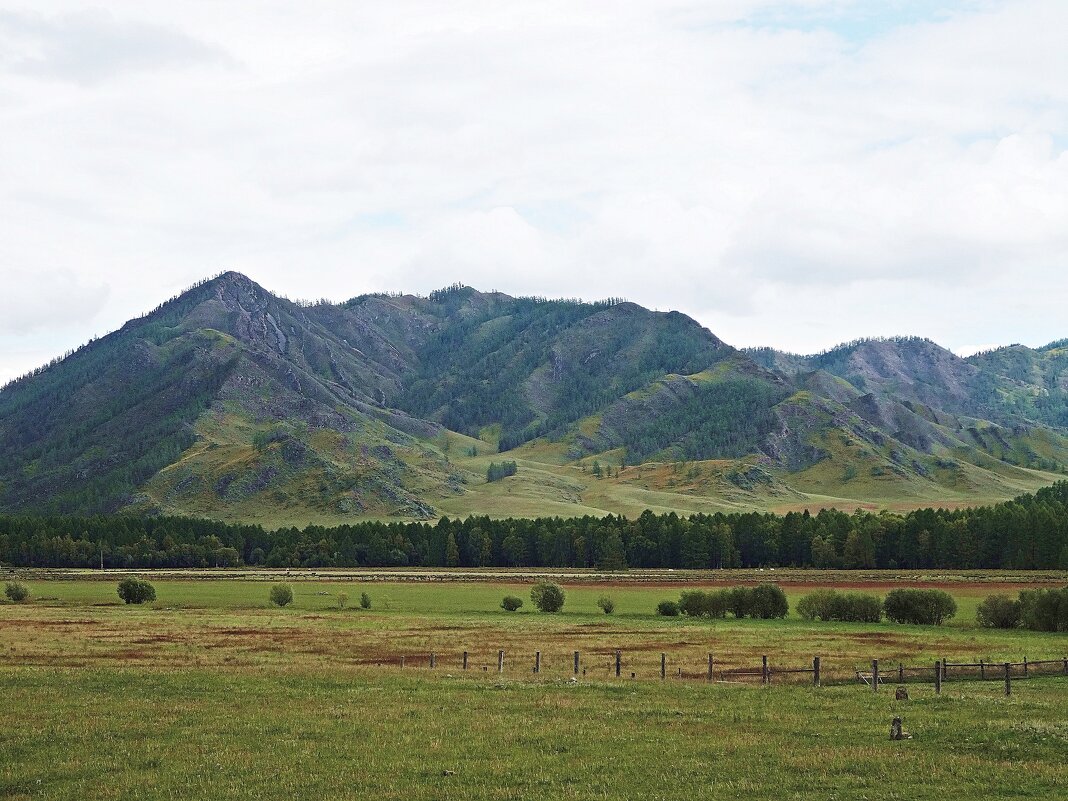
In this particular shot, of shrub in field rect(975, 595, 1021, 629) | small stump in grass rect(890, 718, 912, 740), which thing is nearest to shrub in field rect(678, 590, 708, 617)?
shrub in field rect(975, 595, 1021, 629)

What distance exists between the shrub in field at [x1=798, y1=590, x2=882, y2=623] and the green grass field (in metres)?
22.3

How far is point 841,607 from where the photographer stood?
330 ft

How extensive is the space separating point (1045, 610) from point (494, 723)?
66977 mm

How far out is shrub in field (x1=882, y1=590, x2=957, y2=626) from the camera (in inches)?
3755

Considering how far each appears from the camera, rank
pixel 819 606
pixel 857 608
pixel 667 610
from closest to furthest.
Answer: pixel 857 608 → pixel 819 606 → pixel 667 610

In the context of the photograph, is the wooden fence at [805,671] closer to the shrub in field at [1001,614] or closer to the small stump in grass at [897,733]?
the small stump in grass at [897,733]

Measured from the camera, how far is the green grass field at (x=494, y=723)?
2775cm

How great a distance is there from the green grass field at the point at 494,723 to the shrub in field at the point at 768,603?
28888 mm

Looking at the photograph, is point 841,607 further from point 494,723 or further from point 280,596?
point 494,723

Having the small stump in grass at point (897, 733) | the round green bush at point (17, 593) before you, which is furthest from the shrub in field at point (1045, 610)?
the round green bush at point (17, 593)

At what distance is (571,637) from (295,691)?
39421mm

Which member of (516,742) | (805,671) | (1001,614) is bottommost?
(1001,614)

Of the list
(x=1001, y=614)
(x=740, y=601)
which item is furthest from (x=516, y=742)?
(x=740, y=601)

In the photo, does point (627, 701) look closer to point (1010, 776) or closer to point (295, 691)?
point (295, 691)
